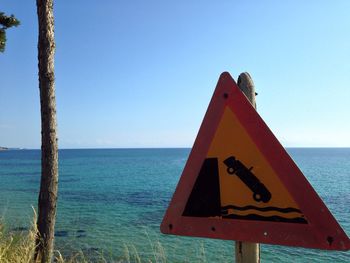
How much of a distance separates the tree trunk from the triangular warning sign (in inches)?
130

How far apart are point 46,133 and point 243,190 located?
381cm

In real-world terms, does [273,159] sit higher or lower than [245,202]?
higher

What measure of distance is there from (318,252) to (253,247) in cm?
1467

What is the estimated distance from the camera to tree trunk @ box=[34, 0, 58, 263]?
5059mm

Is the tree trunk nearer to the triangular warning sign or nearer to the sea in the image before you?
the sea

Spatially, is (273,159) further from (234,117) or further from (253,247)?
(253,247)

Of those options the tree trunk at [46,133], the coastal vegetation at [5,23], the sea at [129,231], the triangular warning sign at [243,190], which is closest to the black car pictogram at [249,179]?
the triangular warning sign at [243,190]

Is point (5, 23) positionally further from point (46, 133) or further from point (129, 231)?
point (129, 231)

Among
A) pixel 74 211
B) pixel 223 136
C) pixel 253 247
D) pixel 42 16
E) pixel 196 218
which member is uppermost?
pixel 42 16

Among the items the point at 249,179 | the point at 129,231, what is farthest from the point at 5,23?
the point at 129,231

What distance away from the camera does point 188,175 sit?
7.02 feet

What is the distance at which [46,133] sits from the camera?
508 centimetres

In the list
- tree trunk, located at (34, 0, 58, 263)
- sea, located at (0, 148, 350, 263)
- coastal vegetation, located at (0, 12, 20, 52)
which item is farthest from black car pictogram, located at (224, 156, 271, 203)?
coastal vegetation, located at (0, 12, 20, 52)

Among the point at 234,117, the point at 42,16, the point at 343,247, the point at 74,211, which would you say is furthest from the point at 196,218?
the point at 74,211
